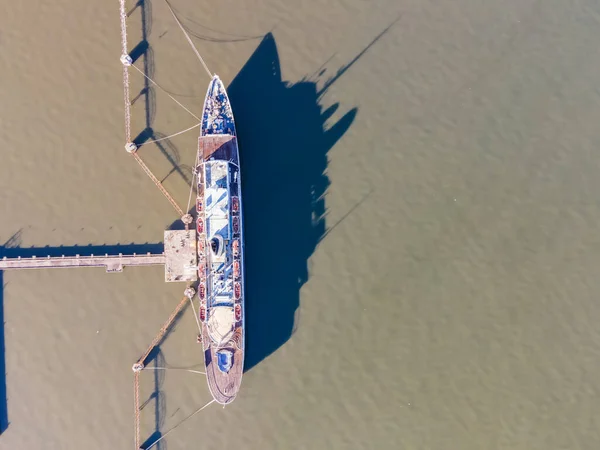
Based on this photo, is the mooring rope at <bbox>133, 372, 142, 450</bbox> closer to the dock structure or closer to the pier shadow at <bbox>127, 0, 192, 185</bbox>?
the dock structure

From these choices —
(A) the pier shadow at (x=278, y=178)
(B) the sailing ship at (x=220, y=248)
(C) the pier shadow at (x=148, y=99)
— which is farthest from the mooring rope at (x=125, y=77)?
(A) the pier shadow at (x=278, y=178)

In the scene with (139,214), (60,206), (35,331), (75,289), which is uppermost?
(139,214)

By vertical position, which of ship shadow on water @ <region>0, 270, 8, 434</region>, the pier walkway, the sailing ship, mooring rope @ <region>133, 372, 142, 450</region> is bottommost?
ship shadow on water @ <region>0, 270, 8, 434</region>

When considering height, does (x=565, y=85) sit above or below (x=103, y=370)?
above

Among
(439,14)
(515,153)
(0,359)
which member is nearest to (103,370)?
(0,359)

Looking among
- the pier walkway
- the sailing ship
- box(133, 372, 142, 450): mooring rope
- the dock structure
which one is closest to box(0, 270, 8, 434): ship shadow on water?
the pier walkway

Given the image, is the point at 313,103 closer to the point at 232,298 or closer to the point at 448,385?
the point at 232,298

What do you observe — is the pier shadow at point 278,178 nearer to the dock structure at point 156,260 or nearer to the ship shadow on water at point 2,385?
the dock structure at point 156,260
